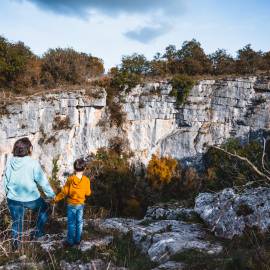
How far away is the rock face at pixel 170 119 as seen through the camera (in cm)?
2433

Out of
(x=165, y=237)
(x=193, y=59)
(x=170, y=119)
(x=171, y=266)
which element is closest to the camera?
(x=171, y=266)

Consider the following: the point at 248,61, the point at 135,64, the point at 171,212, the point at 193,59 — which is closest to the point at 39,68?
the point at 135,64

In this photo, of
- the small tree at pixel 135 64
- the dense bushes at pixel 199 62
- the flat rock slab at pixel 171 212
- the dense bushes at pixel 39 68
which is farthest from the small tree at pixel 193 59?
the flat rock slab at pixel 171 212

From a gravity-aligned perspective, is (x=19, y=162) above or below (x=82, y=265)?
above

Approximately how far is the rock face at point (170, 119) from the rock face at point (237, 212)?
17683 mm

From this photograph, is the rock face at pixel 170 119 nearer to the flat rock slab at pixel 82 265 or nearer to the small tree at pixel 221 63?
the small tree at pixel 221 63

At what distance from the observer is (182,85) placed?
26.6 metres

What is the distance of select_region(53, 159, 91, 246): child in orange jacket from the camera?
193 inches

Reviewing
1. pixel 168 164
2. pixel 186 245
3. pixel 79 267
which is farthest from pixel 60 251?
pixel 168 164

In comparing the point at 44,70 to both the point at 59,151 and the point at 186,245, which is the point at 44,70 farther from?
the point at 186,245

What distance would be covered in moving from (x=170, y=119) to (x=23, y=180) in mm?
23539

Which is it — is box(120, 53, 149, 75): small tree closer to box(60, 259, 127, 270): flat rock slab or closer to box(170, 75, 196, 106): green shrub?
box(170, 75, 196, 106): green shrub

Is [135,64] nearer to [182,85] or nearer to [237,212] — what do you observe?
[182,85]

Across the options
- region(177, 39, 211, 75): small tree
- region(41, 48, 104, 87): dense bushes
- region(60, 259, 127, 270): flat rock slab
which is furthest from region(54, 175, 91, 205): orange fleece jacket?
region(177, 39, 211, 75): small tree
